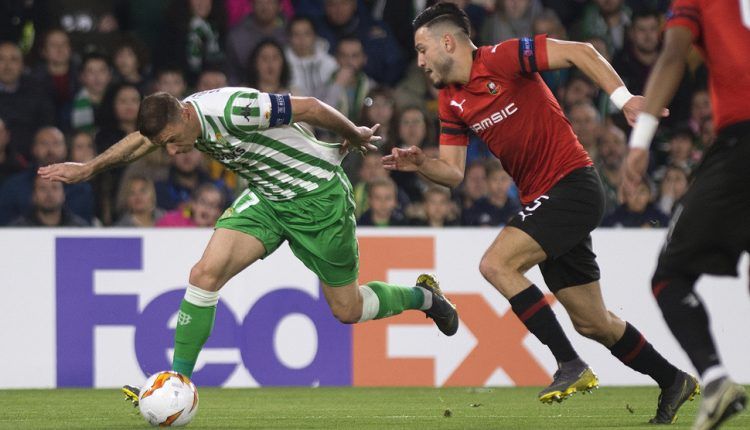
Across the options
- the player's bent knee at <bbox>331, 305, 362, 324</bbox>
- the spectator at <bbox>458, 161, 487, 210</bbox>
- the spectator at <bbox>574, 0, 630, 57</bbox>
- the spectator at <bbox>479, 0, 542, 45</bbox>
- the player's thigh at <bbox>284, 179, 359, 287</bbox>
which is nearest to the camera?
the player's thigh at <bbox>284, 179, 359, 287</bbox>

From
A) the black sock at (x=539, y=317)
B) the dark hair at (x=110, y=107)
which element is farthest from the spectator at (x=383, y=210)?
the black sock at (x=539, y=317)

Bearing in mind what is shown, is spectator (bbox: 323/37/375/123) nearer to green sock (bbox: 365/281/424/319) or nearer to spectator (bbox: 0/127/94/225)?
spectator (bbox: 0/127/94/225)

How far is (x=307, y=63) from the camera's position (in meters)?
12.4

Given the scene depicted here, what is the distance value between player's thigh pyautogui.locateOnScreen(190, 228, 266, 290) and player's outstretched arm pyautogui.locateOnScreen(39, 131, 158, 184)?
639 millimetres

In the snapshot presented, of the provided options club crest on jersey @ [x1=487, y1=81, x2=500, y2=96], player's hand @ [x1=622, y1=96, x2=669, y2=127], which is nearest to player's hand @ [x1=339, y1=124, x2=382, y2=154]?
club crest on jersey @ [x1=487, y1=81, x2=500, y2=96]

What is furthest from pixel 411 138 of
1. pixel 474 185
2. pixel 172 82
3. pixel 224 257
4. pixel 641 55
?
pixel 224 257

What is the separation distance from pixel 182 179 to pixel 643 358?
5552 millimetres

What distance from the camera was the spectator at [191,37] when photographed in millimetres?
12609

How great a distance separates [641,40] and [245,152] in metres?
7.21

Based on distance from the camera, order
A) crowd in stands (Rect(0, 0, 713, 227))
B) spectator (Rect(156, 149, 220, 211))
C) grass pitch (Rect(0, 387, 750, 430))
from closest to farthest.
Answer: grass pitch (Rect(0, 387, 750, 430)) < crowd in stands (Rect(0, 0, 713, 227)) < spectator (Rect(156, 149, 220, 211))

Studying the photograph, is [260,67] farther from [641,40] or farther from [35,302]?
[641,40]

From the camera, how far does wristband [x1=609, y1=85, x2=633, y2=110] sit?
6.22 metres

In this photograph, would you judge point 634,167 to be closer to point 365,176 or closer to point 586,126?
point 365,176

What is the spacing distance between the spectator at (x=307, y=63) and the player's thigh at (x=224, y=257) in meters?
5.31
